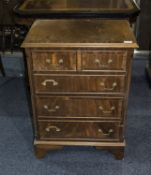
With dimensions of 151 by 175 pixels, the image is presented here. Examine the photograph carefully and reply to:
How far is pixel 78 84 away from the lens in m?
1.58

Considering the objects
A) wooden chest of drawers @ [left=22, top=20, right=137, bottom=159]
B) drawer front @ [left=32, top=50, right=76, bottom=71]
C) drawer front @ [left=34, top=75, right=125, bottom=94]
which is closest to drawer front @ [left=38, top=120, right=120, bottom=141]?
wooden chest of drawers @ [left=22, top=20, right=137, bottom=159]

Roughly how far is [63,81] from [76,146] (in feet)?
1.82

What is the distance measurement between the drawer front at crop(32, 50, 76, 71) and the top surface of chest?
51 millimetres

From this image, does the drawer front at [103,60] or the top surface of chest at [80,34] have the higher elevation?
the top surface of chest at [80,34]

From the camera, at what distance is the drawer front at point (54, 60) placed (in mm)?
1487

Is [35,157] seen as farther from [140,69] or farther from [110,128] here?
[140,69]

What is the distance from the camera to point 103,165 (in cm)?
179

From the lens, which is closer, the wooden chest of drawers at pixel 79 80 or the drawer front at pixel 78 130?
the wooden chest of drawers at pixel 79 80

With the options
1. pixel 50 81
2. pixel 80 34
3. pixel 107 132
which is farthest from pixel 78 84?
pixel 107 132

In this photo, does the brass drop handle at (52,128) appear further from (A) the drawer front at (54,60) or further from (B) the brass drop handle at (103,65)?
(B) the brass drop handle at (103,65)

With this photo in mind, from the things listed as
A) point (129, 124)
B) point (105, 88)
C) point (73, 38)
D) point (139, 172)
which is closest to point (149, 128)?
point (129, 124)

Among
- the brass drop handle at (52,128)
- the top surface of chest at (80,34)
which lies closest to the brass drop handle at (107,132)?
the brass drop handle at (52,128)

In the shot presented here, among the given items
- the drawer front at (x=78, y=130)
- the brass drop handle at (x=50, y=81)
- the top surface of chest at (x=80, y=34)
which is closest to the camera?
the top surface of chest at (x=80, y=34)

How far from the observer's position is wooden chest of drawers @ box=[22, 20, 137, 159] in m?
1.47
